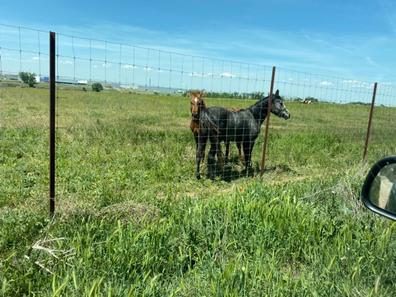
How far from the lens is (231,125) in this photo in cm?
775

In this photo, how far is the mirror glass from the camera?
6.38ft

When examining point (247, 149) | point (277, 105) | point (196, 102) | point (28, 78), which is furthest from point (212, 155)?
point (28, 78)

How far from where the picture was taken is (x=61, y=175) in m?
6.30

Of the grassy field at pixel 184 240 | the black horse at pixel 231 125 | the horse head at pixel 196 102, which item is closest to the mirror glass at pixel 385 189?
the grassy field at pixel 184 240

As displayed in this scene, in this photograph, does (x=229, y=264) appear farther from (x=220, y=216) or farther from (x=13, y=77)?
(x=13, y=77)

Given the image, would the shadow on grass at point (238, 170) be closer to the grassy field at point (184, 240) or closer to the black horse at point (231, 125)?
the black horse at point (231, 125)

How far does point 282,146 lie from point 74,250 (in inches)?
319

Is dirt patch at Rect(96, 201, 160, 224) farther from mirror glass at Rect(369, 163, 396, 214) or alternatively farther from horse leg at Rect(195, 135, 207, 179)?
horse leg at Rect(195, 135, 207, 179)

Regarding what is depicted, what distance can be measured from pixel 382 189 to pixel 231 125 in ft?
18.9

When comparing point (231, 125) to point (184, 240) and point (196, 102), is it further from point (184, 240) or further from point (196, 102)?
point (184, 240)

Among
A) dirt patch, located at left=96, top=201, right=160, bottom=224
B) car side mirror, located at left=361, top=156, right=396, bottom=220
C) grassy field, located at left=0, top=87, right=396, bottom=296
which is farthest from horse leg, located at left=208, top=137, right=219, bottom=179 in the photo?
car side mirror, located at left=361, top=156, right=396, bottom=220

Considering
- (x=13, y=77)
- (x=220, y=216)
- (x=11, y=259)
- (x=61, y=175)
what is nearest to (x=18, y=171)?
(x=61, y=175)

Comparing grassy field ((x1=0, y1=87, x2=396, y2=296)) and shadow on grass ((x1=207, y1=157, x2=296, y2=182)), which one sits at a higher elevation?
grassy field ((x1=0, y1=87, x2=396, y2=296))

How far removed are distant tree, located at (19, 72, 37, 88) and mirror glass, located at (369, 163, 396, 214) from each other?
3.91 m
